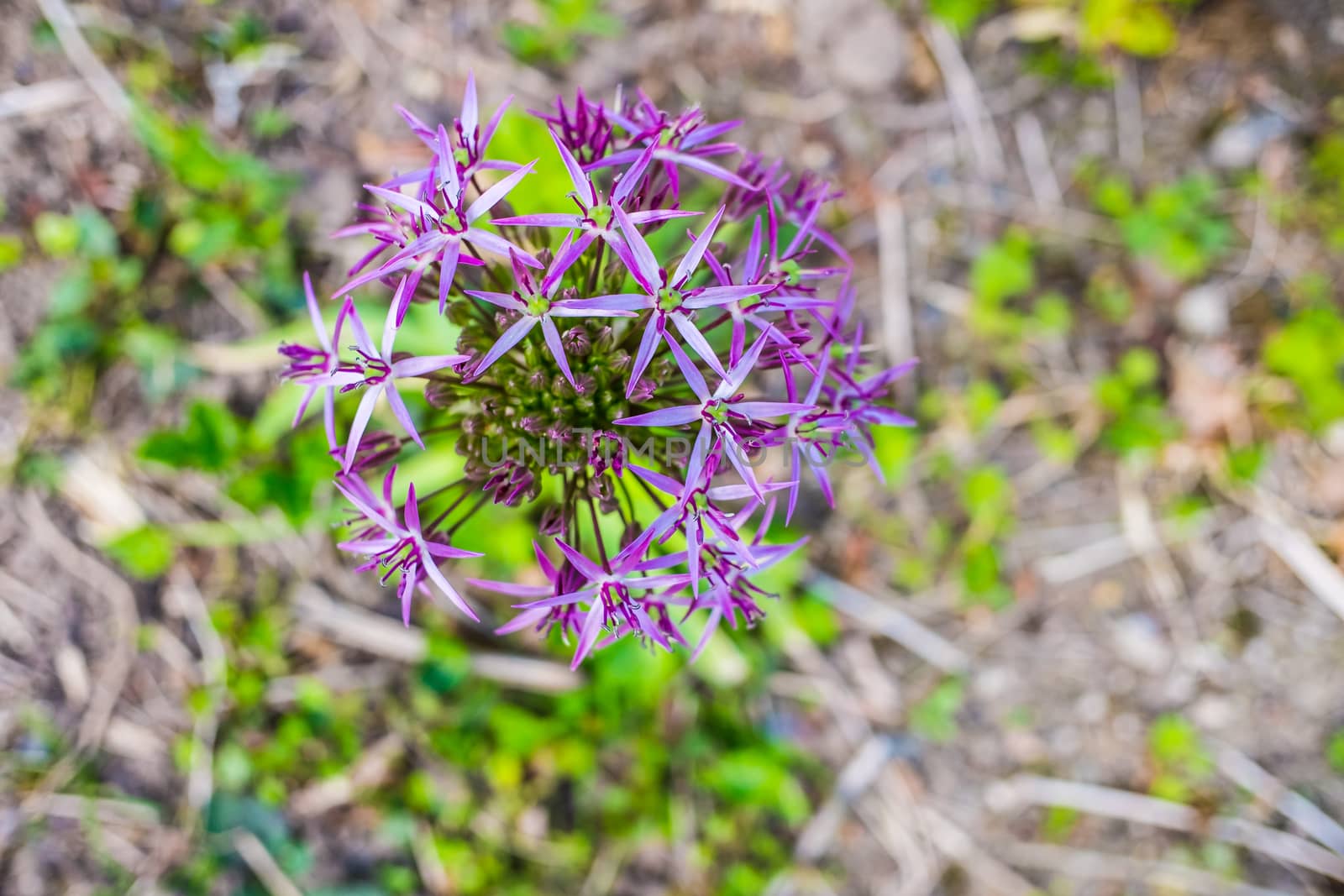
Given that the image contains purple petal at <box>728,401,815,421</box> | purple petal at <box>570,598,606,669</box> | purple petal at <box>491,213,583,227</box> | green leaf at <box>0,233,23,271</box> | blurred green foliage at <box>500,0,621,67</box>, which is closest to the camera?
purple petal at <box>491,213,583,227</box>

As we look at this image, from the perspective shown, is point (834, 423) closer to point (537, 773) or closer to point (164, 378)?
point (537, 773)

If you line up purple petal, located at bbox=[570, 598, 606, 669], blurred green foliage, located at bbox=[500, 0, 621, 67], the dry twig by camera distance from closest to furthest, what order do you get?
purple petal, located at bbox=[570, 598, 606, 669] < blurred green foliage, located at bbox=[500, 0, 621, 67] < the dry twig

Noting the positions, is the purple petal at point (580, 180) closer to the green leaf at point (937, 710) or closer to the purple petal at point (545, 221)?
the purple petal at point (545, 221)

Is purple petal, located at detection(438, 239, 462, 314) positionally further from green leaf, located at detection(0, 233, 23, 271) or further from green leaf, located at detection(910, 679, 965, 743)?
green leaf, located at detection(910, 679, 965, 743)


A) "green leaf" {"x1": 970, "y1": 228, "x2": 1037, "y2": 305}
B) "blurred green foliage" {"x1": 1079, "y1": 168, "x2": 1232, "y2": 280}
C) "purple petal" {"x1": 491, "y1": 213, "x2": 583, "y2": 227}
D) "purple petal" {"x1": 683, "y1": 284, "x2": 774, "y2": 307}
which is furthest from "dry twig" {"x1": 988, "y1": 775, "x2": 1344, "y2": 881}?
"purple petal" {"x1": 491, "y1": 213, "x2": 583, "y2": 227}

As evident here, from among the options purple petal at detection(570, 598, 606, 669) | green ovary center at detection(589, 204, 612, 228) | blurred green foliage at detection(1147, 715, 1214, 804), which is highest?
green ovary center at detection(589, 204, 612, 228)

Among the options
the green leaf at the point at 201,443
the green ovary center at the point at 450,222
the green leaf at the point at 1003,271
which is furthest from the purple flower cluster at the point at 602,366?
the green leaf at the point at 1003,271
